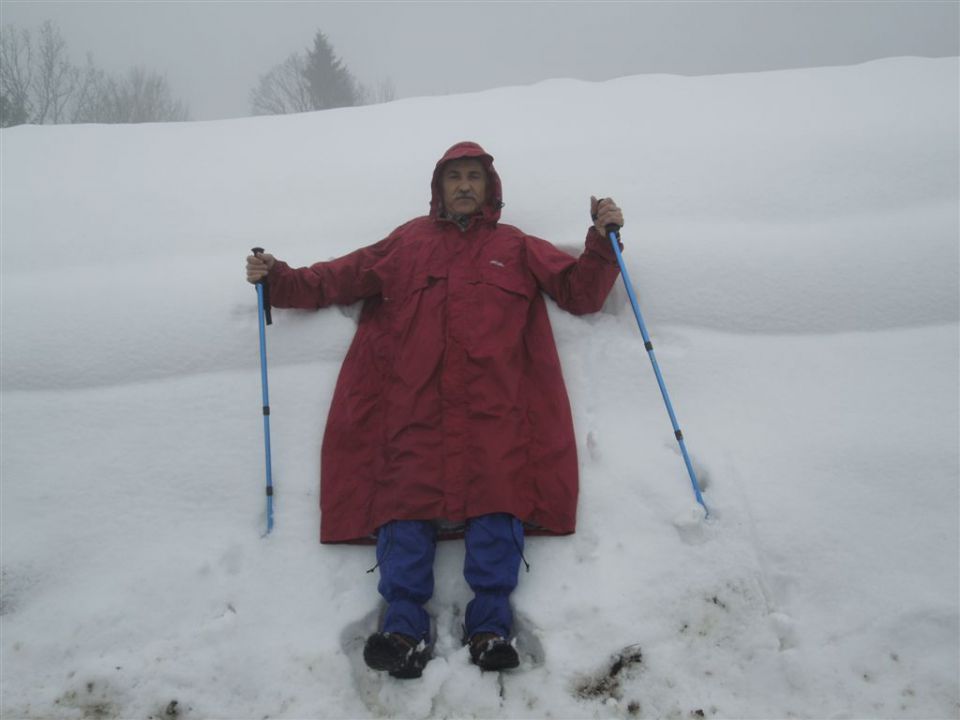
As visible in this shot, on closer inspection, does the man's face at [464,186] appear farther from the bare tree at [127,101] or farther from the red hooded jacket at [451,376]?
the bare tree at [127,101]

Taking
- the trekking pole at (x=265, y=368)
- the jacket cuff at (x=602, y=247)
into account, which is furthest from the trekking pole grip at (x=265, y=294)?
the jacket cuff at (x=602, y=247)

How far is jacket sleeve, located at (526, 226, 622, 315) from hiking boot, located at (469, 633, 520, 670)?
1.87m

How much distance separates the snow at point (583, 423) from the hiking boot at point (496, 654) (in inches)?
5.1

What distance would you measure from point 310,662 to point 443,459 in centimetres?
111

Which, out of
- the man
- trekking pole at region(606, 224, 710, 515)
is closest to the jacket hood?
the man

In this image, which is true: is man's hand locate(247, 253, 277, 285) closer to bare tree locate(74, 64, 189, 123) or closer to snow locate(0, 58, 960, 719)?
snow locate(0, 58, 960, 719)

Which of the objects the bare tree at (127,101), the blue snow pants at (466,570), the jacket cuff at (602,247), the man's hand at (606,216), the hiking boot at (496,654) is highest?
the bare tree at (127,101)

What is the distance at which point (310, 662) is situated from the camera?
2.61 m

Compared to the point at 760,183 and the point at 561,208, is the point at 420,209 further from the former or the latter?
the point at 760,183

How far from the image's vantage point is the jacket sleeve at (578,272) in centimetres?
318

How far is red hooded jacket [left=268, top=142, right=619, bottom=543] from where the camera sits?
2.79 metres

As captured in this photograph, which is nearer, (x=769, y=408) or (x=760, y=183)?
(x=769, y=408)

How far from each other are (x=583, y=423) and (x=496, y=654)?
1335 millimetres

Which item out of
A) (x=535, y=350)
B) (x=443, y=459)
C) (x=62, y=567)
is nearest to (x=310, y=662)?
(x=443, y=459)
